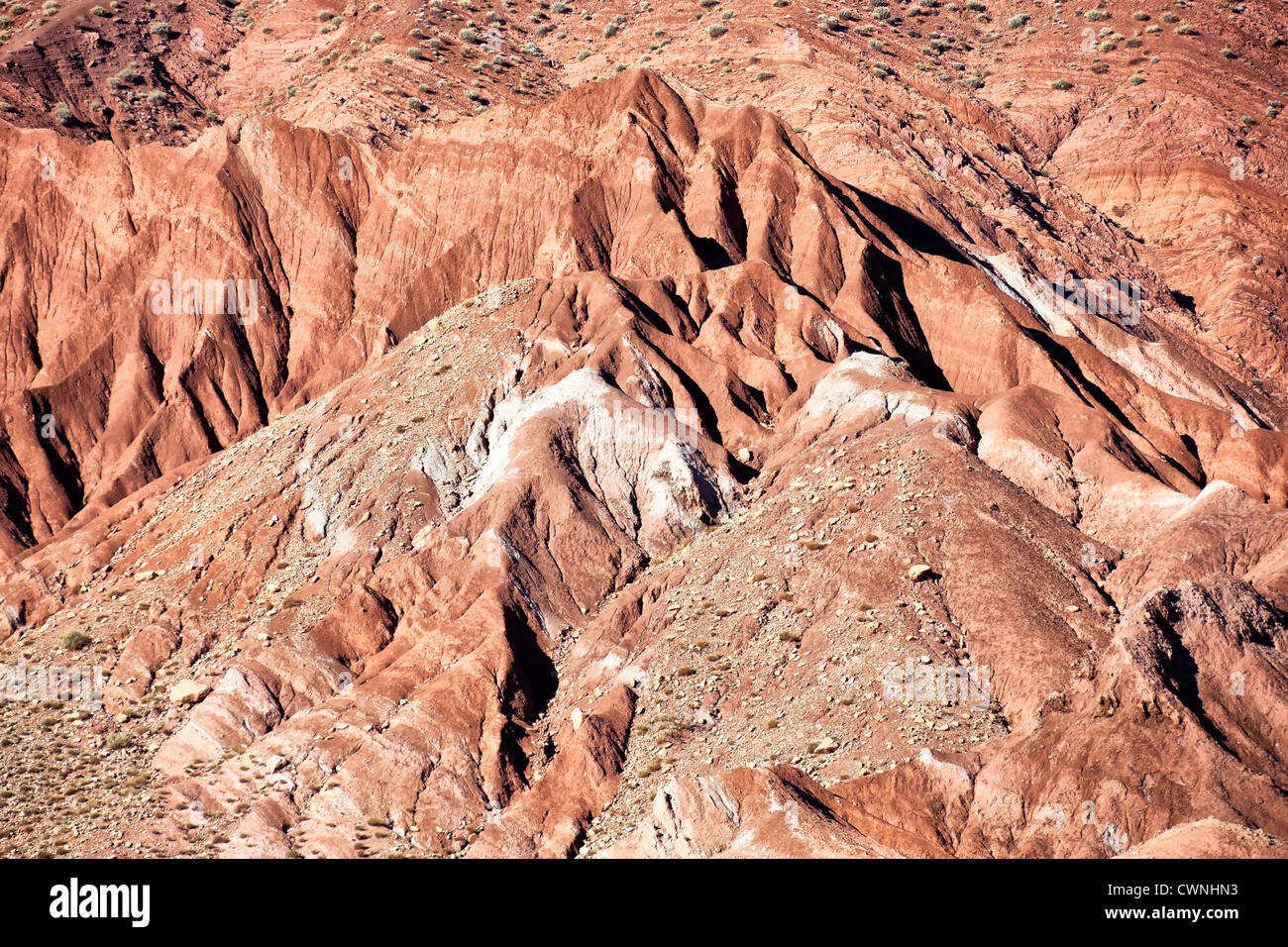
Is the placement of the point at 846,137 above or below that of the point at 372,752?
above

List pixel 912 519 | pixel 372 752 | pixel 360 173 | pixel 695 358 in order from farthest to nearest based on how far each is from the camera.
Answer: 1. pixel 360 173
2. pixel 695 358
3. pixel 912 519
4. pixel 372 752

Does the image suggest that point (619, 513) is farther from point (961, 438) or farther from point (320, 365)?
point (320, 365)

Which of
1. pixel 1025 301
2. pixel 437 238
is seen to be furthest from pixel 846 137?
pixel 437 238

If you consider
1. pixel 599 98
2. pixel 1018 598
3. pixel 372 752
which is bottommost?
pixel 372 752

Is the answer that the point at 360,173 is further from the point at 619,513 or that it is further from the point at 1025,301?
the point at 1025,301

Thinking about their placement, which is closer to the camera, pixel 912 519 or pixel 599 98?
pixel 912 519

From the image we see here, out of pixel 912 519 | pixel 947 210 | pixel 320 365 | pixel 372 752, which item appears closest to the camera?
pixel 372 752
